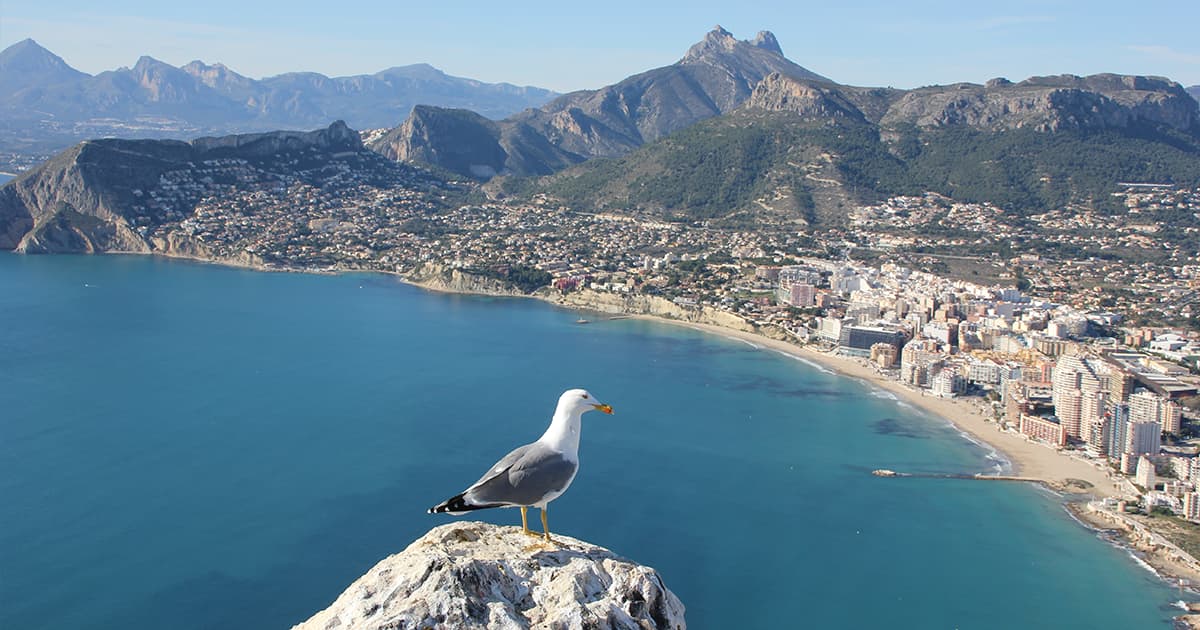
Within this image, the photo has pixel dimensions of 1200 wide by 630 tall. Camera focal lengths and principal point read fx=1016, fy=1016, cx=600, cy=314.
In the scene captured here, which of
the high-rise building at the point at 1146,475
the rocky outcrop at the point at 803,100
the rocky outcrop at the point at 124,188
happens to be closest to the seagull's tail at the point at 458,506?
the high-rise building at the point at 1146,475

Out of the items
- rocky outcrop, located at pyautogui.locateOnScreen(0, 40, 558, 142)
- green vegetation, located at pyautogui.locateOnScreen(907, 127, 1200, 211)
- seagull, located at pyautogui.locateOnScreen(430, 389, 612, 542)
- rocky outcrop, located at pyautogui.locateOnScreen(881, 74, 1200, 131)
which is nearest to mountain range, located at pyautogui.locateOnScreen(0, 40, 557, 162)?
rocky outcrop, located at pyautogui.locateOnScreen(0, 40, 558, 142)

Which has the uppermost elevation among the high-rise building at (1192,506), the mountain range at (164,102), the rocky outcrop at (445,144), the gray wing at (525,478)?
the mountain range at (164,102)

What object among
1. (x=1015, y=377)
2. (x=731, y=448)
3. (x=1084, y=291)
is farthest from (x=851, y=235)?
(x=731, y=448)

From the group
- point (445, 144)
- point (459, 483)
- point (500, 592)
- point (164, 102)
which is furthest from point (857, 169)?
point (164, 102)

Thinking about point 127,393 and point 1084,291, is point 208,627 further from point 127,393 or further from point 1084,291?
point 1084,291

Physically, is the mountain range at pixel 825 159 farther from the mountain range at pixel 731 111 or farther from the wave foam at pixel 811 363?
the wave foam at pixel 811 363

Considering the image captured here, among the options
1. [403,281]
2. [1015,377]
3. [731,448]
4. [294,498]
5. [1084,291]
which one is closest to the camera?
[294,498]

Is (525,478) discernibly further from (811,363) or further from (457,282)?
(457,282)
